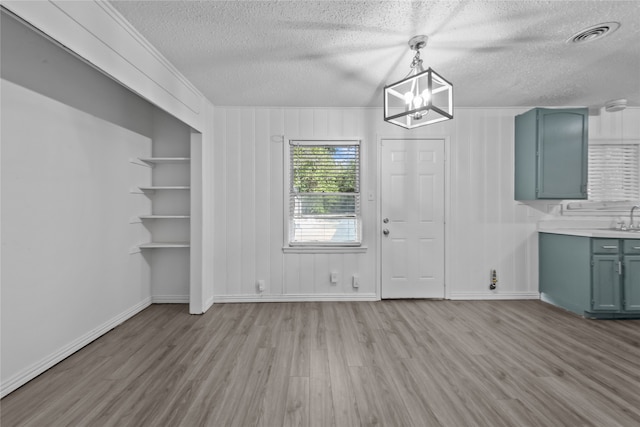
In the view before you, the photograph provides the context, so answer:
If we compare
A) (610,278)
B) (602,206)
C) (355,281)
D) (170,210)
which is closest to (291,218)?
(355,281)

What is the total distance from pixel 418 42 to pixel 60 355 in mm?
3849

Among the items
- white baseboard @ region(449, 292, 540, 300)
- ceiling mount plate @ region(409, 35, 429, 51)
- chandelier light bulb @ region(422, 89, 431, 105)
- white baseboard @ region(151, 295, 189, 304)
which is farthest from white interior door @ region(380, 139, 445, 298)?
white baseboard @ region(151, 295, 189, 304)

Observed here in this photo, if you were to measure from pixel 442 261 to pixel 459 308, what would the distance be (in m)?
0.63

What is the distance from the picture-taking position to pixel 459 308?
3.48 meters

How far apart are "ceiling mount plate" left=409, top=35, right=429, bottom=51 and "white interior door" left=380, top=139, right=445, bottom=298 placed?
5.17ft

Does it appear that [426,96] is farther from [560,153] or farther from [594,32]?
[560,153]

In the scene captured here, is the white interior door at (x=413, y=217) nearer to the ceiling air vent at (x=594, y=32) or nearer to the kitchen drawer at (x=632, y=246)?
the ceiling air vent at (x=594, y=32)

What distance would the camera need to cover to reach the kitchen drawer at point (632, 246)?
3.08 m

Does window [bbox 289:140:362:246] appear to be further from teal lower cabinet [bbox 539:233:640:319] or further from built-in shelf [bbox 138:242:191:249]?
teal lower cabinet [bbox 539:233:640:319]

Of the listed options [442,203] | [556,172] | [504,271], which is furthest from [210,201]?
[556,172]

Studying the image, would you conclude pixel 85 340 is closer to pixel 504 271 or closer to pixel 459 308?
pixel 459 308

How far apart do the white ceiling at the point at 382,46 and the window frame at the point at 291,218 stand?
1.82 feet

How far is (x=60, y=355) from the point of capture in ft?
7.52

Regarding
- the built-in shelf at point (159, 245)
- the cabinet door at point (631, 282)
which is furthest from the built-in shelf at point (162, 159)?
the cabinet door at point (631, 282)
